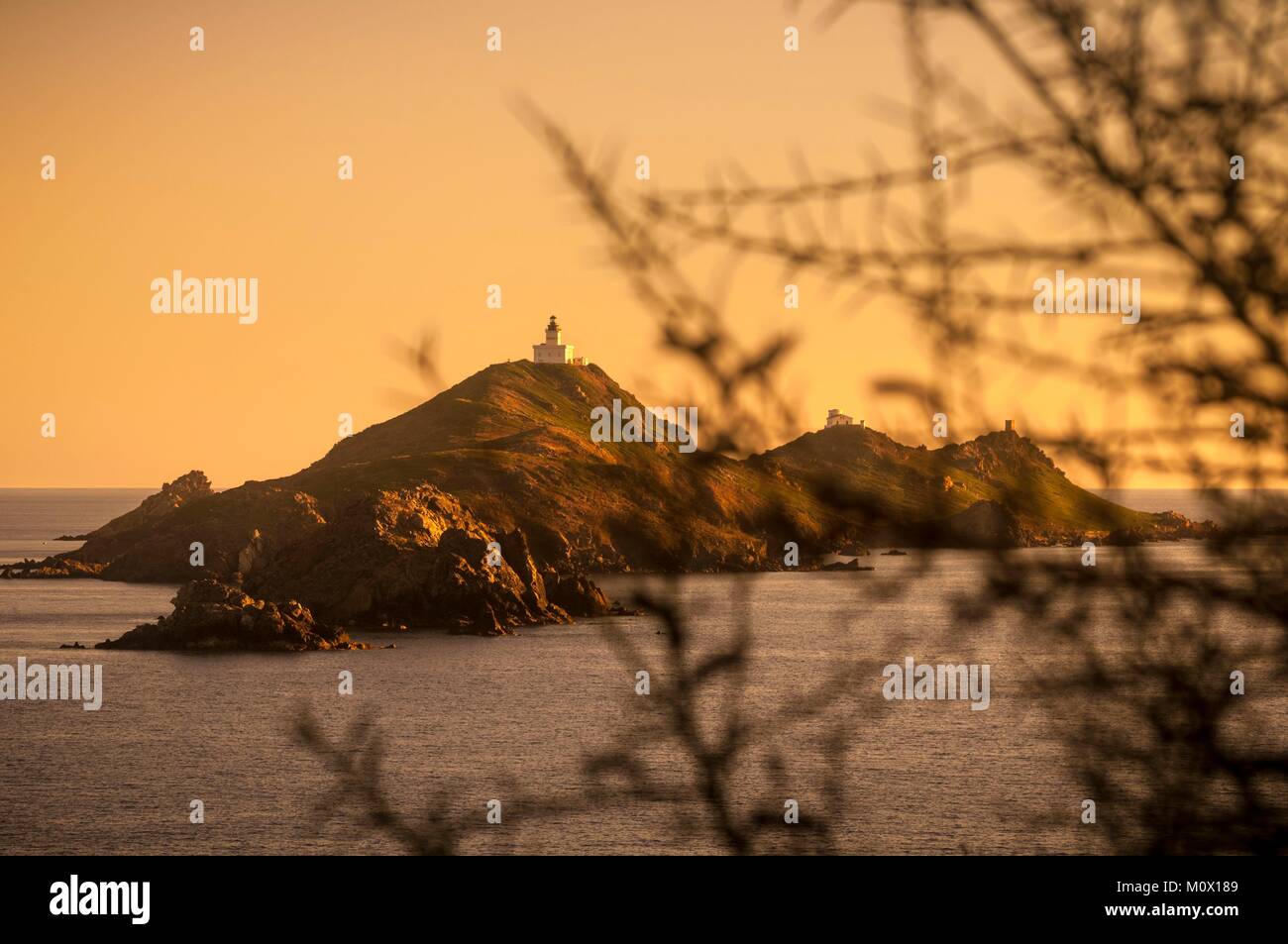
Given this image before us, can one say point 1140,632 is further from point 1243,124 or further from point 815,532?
point 1243,124

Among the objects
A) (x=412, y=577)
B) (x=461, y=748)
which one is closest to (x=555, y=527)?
(x=412, y=577)

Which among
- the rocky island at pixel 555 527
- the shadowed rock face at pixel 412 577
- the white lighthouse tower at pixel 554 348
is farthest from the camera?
the white lighthouse tower at pixel 554 348

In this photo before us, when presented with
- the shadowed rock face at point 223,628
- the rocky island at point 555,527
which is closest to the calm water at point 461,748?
the shadowed rock face at point 223,628

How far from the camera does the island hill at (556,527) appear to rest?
4578 mm

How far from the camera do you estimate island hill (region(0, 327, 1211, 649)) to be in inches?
180

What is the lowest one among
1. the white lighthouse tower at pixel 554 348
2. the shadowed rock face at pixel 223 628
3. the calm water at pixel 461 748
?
the calm water at pixel 461 748

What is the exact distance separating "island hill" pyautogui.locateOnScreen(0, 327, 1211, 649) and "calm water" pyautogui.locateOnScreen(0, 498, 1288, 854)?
6.80 m

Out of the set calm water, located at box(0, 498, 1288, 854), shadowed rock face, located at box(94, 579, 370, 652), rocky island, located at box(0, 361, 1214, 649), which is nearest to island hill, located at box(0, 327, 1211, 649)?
rocky island, located at box(0, 361, 1214, 649)

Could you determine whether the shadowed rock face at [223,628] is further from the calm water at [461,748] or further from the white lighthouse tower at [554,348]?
the white lighthouse tower at [554,348]

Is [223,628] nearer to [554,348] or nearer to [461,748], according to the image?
[461,748]

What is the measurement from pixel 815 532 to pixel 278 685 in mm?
109288

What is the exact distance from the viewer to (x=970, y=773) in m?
76.9

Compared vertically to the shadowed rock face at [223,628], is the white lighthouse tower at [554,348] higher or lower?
higher

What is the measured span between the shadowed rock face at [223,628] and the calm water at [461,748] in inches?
84.5
